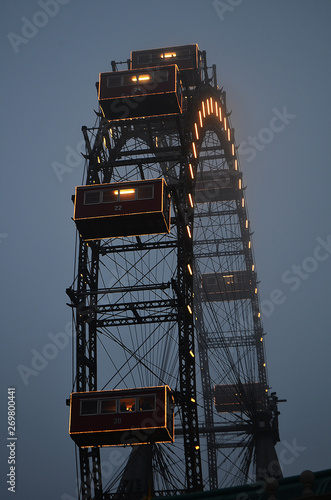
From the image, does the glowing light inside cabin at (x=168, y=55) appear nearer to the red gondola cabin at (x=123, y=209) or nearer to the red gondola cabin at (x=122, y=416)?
the red gondola cabin at (x=123, y=209)

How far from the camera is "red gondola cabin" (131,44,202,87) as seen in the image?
4225 cm

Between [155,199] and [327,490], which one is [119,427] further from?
[327,490]

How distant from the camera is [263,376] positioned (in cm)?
5053

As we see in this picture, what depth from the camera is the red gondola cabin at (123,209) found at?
104ft

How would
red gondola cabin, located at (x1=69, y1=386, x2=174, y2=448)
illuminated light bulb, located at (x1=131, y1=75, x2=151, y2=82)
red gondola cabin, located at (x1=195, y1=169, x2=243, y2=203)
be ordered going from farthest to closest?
red gondola cabin, located at (x1=195, y1=169, x2=243, y2=203) < illuminated light bulb, located at (x1=131, y1=75, x2=151, y2=82) < red gondola cabin, located at (x1=69, y1=386, x2=174, y2=448)

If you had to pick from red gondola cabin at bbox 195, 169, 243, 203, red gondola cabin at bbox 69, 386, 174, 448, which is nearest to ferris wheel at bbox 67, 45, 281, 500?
red gondola cabin at bbox 69, 386, 174, 448

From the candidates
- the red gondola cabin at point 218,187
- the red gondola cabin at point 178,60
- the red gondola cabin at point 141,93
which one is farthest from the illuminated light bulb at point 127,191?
the red gondola cabin at point 218,187

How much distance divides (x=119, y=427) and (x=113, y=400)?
3.67 ft

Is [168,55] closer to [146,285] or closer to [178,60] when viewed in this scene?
[178,60]

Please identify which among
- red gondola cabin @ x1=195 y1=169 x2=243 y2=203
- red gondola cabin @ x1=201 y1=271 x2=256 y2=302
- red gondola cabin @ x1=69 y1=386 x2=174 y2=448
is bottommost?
red gondola cabin @ x1=69 y1=386 x2=174 y2=448

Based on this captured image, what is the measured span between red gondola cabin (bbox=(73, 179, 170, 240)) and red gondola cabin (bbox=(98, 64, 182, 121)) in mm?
6124

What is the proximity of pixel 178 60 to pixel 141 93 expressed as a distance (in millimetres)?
7350

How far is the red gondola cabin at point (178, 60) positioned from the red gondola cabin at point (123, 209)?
41.1 ft

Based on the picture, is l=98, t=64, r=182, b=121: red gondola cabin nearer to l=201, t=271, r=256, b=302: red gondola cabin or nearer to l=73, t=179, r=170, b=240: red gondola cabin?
l=73, t=179, r=170, b=240: red gondola cabin
